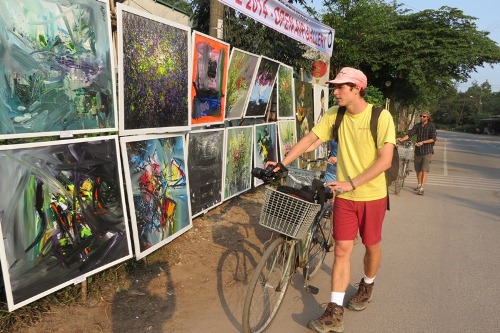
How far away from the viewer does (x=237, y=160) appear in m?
6.23

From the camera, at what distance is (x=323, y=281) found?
14.1 feet

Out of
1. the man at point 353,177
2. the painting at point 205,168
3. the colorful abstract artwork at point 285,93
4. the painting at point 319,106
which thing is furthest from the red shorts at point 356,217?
the painting at point 319,106

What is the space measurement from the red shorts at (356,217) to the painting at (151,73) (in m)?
1.98

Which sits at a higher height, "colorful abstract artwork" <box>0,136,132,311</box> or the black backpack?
the black backpack

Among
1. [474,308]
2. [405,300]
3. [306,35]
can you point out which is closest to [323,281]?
[405,300]

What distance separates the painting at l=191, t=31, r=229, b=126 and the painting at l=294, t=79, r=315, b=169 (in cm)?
368

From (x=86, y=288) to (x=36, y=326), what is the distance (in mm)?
511

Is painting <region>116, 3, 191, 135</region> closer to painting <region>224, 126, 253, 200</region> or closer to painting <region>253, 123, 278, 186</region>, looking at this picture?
painting <region>224, 126, 253, 200</region>

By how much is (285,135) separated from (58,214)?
18.9 ft

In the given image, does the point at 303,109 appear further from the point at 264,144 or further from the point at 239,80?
the point at 239,80

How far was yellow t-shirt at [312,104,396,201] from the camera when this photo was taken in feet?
10.1

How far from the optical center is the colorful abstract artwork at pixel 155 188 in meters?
3.68

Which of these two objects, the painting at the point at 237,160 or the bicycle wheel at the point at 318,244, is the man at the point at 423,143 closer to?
the painting at the point at 237,160

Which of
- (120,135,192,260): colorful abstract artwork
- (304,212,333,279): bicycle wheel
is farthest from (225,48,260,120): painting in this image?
(304,212,333,279): bicycle wheel
